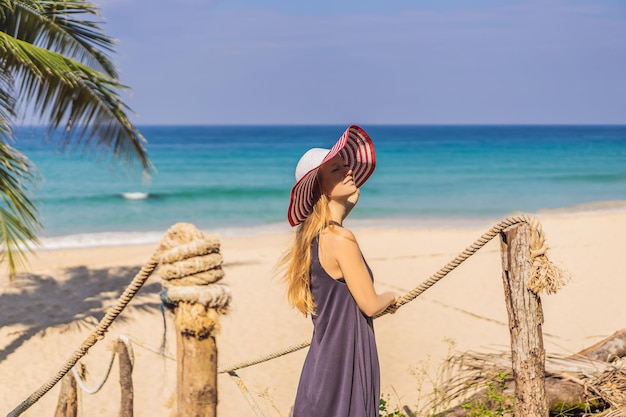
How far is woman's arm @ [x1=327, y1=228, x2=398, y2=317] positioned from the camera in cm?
285

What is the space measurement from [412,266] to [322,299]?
35.0 ft

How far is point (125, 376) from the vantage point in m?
4.65

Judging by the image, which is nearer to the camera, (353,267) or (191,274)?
(191,274)

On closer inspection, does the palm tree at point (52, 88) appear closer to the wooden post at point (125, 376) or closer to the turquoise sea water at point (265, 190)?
the wooden post at point (125, 376)

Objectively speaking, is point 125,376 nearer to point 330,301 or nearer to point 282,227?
point 330,301

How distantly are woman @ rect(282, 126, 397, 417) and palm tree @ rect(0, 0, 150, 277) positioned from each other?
4114 mm

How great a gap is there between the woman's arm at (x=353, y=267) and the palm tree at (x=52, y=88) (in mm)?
4365

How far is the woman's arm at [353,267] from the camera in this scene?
9.36ft

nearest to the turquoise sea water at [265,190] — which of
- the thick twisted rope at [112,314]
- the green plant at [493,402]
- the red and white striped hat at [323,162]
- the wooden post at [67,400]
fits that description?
the wooden post at [67,400]

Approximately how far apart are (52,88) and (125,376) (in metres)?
4.09

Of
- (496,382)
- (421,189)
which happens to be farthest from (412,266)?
(421,189)

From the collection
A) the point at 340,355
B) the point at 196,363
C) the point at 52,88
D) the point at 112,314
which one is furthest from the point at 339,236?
the point at 52,88

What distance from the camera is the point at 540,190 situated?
110 ft

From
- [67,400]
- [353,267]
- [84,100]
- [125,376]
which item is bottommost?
[67,400]
